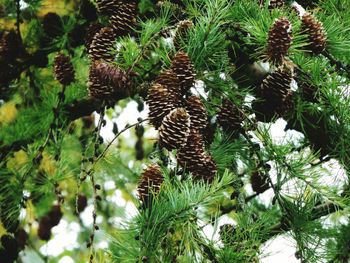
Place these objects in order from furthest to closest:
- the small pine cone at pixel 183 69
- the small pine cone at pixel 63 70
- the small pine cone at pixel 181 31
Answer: the small pine cone at pixel 63 70, the small pine cone at pixel 181 31, the small pine cone at pixel 183 69

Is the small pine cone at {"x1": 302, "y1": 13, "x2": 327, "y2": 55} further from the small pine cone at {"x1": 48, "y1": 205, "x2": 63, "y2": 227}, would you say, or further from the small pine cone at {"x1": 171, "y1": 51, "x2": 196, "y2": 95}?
the small pine cone at {"x1": 48, "y1": 205, "x2": 63, "y2": 227}

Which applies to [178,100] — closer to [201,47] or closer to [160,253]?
[201,47]

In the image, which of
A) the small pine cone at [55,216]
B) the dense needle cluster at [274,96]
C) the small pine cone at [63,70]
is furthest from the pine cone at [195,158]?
the small pine cone at [55,216]

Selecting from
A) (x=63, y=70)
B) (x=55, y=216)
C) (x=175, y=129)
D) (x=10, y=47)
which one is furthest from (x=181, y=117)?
(x=55, y=216)

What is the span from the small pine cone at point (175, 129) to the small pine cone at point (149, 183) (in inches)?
1.9

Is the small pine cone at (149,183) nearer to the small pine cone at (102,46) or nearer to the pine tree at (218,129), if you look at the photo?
the pine tree at (218,129)

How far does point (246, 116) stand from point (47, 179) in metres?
0.68

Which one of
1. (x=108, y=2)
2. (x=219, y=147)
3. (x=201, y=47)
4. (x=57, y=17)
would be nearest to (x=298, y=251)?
(x=219, y=147)

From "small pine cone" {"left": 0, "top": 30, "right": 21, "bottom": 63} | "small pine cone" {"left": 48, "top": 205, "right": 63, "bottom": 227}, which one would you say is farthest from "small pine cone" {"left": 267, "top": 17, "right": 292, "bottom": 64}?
"small pine cone" {"left": 48, "top": 205, "right": 63, "bottom": 227}

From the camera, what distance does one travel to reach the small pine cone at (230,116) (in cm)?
123

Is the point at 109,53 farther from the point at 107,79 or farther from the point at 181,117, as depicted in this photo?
→ the point at 181,117

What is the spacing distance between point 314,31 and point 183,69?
246mm

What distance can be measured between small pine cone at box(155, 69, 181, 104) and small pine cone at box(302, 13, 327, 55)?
0.25m

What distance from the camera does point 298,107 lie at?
4.43 ft
